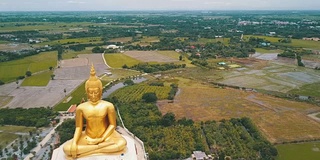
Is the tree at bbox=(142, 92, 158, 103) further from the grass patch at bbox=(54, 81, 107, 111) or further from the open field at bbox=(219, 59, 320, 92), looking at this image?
the open field at bbox=(219, 59, 320, 92)

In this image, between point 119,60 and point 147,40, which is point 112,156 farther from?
point 147,40

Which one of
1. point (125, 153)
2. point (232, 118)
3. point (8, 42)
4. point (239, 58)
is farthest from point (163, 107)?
point (8, 42)

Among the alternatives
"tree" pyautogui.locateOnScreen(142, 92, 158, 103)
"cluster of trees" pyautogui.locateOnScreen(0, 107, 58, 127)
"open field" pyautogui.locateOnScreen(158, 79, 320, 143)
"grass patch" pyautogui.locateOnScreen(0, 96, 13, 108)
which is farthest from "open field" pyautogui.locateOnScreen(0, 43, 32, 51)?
"tree" pyautogui.locateOnScreen(142, 92, 158, 103)

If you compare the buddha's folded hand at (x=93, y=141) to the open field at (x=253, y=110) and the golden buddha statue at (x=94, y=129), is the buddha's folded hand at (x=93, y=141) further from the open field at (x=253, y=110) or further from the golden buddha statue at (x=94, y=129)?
the open field at (x=253, y=110)

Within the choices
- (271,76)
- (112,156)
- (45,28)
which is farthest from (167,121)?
(45,28)

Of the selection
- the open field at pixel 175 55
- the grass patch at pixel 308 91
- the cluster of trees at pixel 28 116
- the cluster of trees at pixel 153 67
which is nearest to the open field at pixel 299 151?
the grass patch at pixel 308 91
